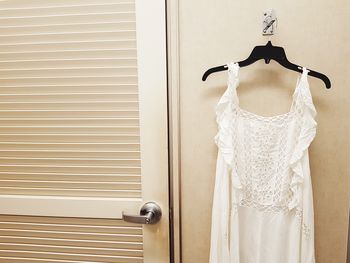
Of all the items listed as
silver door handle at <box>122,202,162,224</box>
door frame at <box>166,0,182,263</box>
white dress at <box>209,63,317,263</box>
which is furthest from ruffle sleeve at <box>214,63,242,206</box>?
silver door handle at <box>122,202,162,224</box>

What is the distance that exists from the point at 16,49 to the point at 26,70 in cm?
8

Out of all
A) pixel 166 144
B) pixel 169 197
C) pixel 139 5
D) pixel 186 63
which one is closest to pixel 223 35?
pixel 186 63

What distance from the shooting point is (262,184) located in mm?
878

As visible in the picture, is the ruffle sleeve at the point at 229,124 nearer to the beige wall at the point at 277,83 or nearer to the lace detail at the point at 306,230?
the beige wall at the point at 277,83

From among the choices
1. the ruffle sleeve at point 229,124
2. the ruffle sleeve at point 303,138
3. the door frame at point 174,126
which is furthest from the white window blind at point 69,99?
the ruffle sleeve at point 303,138

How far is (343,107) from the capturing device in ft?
2.94

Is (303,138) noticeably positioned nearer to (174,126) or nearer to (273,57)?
(273,57)

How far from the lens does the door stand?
938 millimetres

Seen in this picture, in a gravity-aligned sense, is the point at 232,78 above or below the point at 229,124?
above

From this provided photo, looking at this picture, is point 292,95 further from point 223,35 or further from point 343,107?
point 223,35

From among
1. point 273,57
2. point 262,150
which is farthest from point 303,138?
point 273,57

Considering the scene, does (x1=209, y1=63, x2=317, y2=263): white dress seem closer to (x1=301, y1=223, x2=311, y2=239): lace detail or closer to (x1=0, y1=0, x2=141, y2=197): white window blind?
(x1=301, y1=223, x2=311, y2=239): lace detail

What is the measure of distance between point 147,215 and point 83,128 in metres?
0.38

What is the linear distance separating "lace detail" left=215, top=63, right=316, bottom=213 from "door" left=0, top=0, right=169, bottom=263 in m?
0.23
